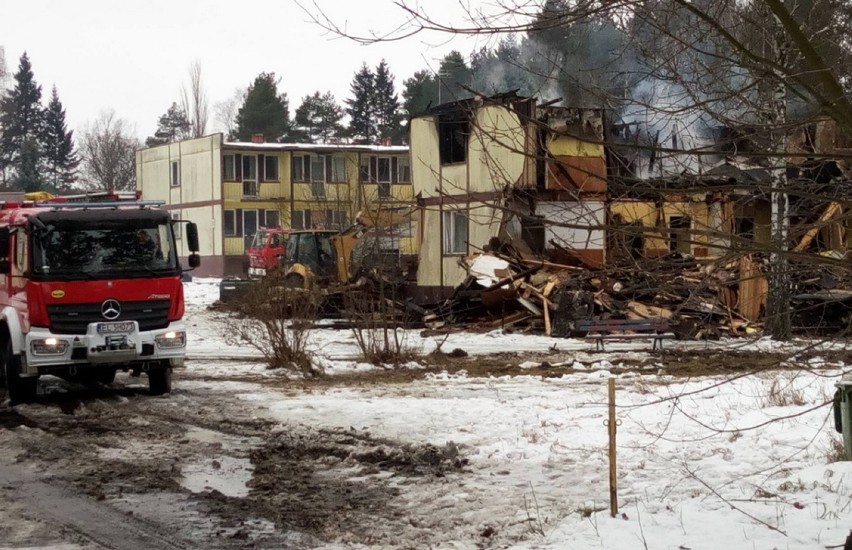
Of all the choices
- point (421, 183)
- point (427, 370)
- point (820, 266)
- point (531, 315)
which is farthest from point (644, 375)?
point (421, 183)

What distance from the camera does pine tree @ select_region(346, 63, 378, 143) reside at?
8200 centimetres

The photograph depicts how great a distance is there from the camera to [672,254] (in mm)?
6594

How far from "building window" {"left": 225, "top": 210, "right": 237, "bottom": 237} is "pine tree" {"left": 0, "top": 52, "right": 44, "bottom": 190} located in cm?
3685

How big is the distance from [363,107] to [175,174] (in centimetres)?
2065

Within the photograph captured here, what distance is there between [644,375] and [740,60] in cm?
1249

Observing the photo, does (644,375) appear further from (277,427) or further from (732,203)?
(732,203)

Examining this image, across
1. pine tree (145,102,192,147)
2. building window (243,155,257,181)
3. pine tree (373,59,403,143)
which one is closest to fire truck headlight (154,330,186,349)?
building window (243,155,257,181)

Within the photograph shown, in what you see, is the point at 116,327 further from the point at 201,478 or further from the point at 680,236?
the point at 680,236

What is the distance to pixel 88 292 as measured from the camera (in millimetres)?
15188

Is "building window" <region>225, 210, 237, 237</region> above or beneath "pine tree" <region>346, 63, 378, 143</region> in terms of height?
beneath

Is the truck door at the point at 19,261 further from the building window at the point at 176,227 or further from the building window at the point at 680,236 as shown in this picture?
the building window at the point at 680,236

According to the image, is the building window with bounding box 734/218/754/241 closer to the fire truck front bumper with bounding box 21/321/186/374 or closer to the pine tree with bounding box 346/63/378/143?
the fire truck front bumper with bounding box 21/321/186/374

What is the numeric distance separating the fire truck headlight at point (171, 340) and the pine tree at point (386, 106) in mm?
63569

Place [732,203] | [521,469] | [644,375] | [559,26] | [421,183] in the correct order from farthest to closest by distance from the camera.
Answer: [421,183]
[644,375]
[521,469]
[732,203]
[559,26]
